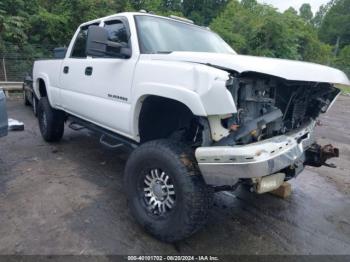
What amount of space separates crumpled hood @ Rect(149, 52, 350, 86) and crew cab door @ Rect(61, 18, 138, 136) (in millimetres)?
644

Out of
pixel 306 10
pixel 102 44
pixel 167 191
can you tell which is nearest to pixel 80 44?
pixel 102 44

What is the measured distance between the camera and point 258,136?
8.68 feet

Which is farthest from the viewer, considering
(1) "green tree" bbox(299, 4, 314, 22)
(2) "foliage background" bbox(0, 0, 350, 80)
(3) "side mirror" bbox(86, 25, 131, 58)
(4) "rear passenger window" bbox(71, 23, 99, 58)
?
(1) "green tree" bbox(299, 4, 314, 22)

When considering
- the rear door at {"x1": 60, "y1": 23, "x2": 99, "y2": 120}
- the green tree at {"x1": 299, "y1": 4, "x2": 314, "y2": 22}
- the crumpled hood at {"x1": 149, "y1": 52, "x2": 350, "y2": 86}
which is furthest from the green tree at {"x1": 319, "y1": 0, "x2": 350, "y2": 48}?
the crumpled hood at {"x1": 149, "y1": 52, "x2": 350, "y2": 86}

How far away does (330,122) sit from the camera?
10125mm

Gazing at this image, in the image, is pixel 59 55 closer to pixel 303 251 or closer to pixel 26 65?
pixel 303 251

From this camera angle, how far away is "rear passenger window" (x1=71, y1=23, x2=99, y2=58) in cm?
479

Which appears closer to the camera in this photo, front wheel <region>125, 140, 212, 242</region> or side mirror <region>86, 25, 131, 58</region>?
front wheel <region>125, 140, 212, 242</region>

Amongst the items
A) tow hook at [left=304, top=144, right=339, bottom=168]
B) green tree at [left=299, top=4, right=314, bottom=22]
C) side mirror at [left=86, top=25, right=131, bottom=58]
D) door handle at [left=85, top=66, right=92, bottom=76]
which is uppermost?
green tree at [left=299, top=4, right=314, bottom=22]

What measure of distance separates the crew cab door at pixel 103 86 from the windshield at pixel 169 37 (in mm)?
197

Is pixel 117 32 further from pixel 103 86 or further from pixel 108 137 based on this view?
pixel 108 137

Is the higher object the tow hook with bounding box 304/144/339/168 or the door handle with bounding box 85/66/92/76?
the door handle with bounding box 85/66/92/76

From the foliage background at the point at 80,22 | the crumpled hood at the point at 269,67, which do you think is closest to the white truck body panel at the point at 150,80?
the crumpled hood at the point at 269,67

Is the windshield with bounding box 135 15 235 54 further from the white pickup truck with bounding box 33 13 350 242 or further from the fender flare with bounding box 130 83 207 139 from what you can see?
the fender flare with bounding box 130 83 207 139
